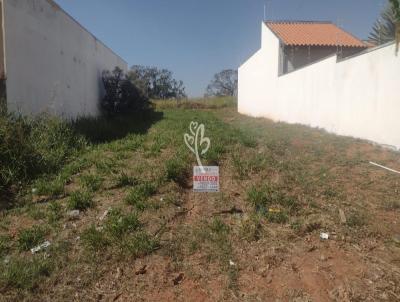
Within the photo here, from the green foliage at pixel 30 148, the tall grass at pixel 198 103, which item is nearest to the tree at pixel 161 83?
the tall grass at pixel 198 103

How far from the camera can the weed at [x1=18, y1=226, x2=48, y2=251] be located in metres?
3.40

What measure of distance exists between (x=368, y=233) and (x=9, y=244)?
3681 mm

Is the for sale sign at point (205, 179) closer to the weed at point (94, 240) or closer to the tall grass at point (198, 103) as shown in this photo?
the weed at point (94, 240)

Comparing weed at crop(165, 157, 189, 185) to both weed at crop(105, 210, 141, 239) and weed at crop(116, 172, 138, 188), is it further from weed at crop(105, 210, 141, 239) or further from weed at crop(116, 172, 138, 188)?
weed at crop(105, 210, 141, 239)

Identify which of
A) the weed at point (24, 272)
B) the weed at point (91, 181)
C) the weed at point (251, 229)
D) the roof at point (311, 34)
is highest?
the roof at point (311, 34)

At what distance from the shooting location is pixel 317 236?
11.8ft

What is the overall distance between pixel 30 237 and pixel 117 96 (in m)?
12.6

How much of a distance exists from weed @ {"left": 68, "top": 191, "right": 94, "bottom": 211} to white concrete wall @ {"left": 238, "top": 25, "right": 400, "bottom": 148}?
595 centimetres

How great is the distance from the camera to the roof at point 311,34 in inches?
623

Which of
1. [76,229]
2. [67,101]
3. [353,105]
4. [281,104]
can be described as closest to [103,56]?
[67,101]

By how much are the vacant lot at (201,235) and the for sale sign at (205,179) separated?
15.0 inches

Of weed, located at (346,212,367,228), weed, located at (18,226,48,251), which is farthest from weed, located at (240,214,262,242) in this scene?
weed, located at (18,226,48,251)

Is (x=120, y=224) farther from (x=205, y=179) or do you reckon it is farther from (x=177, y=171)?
(x=177, y=171)

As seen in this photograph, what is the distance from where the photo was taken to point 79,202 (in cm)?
416
